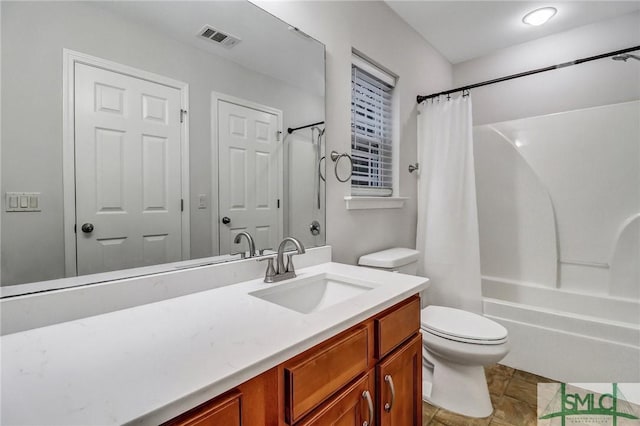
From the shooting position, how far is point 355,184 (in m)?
1.97

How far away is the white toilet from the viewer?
4.93ft

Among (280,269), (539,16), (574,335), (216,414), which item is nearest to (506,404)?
(574,335)

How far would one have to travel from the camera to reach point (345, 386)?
850 millimetres

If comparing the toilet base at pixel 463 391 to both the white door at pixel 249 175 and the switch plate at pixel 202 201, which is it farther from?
the switch plate at pixel 202 201

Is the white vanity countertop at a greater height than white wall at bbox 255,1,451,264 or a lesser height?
lesser

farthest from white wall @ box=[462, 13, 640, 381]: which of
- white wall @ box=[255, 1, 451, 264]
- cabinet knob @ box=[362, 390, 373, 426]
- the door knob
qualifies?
the door knob

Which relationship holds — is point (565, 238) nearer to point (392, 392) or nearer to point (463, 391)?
point (463, 391)

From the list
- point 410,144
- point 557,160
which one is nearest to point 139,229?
point 410,144

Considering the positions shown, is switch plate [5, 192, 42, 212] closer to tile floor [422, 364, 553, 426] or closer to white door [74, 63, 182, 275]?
white door [74, 63, 182, 275]

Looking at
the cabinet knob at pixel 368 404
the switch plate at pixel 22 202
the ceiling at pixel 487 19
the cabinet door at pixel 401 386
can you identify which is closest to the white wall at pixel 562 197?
the ceiling at pixel 487 19

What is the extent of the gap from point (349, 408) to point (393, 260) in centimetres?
100

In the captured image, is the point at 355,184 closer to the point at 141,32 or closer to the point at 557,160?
the point at 141,32

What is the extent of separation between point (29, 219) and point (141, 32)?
25.2 inches

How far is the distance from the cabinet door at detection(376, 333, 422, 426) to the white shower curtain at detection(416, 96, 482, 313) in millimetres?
1057
